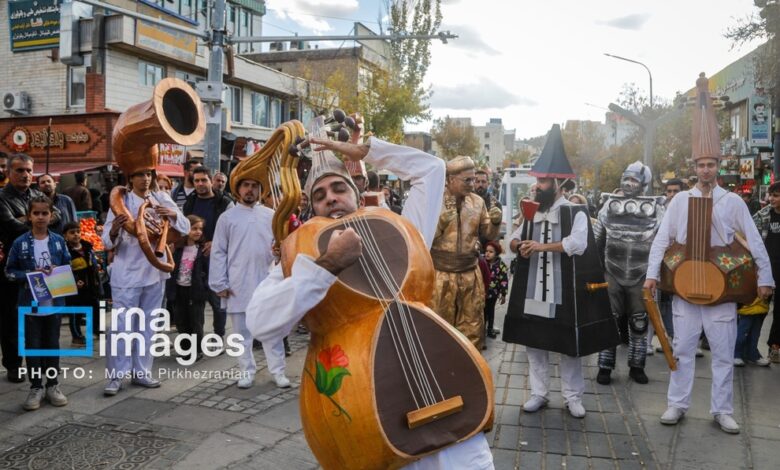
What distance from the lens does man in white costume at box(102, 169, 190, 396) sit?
5.57 m

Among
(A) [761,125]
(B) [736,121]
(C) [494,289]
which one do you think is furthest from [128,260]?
(B) [736,121]

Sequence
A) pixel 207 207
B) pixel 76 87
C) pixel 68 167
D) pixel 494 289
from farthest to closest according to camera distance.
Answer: pixel 76 87 < pixel 68 167 < pixel 494 289 < pixel 207 207

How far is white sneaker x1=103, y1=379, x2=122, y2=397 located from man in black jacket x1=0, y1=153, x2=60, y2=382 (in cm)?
99

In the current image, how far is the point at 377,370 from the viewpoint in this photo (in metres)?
2.24

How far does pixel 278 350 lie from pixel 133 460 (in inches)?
72.9

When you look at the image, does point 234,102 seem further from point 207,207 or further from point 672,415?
point 672,415

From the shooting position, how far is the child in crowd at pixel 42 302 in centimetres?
524

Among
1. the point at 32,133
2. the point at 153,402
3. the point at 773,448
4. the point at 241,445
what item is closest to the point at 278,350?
the point at 153,402

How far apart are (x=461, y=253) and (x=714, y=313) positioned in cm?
203

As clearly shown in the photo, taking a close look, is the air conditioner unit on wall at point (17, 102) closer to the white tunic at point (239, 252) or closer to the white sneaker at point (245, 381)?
the white tunic at point (239, 252)

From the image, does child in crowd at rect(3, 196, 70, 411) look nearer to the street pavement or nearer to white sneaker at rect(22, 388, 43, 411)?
white sneaker at rect(22, 388, 43, 411)

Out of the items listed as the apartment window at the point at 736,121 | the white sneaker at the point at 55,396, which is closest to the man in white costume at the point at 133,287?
the white sneaker at the point at 55,396

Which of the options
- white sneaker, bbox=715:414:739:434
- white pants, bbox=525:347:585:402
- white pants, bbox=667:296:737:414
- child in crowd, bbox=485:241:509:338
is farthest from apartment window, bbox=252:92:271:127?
white sneaker, bbox=715:414:739:434

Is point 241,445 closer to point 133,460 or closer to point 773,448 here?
point 133,460
